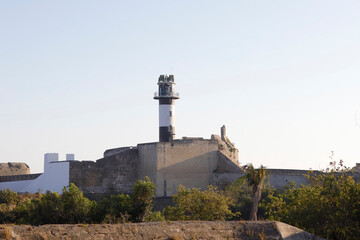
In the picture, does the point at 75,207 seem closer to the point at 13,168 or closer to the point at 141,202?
the point at 141,202

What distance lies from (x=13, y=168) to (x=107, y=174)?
38.9 ft

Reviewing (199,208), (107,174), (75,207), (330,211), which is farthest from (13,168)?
(330,211)

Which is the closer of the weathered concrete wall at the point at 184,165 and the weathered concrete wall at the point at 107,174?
the weathered concrete wall at the point at 107,174

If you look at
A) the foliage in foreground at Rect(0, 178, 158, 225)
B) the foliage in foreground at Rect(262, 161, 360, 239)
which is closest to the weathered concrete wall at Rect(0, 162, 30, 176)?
the foliage in foreground at Rect(0, 178, 158, 225)

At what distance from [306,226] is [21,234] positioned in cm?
967

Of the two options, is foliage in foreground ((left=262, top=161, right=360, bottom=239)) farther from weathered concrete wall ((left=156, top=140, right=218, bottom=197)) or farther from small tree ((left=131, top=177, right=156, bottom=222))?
weathered concrete wall ((left=156, top=140, right=218, bottom=197))

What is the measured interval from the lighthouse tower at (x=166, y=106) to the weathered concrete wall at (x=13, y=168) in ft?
37.7

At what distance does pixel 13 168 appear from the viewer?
52031 mm

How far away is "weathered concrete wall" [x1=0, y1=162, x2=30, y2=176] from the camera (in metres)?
51.0

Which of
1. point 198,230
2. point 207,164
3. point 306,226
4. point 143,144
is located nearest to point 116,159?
point 143,144

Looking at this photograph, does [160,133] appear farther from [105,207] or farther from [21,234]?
[21,234]

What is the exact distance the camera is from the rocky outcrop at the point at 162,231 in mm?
9141

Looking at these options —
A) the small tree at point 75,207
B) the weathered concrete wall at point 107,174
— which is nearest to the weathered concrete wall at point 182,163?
the weathered concrete wall at point 107,174

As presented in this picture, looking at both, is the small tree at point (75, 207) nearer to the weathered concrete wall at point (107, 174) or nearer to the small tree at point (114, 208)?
the small tree at point (114, 208)
